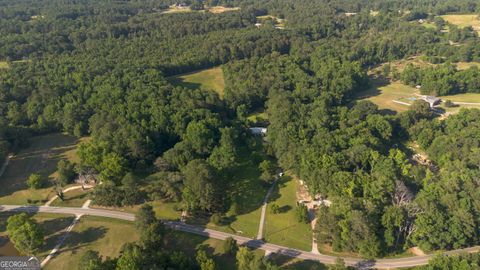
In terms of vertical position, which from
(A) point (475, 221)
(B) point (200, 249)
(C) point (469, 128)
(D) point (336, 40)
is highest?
(D) point (336, 40)

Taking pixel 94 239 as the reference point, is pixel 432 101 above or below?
above

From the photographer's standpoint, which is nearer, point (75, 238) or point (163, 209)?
point (75, 238)

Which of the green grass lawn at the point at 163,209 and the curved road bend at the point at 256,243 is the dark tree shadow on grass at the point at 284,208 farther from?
the green grass lawn at the point at 163,209

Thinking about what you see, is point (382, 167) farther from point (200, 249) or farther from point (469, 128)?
point (200, 249)

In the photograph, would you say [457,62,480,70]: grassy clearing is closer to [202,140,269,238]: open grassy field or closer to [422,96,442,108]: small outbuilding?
[422,96,442,108]: small outbuilding

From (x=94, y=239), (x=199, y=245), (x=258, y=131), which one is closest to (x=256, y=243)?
(x=199, y=245)

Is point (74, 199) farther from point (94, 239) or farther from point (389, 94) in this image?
point (389, 94)

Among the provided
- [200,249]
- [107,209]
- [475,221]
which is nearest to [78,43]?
[107,209]
